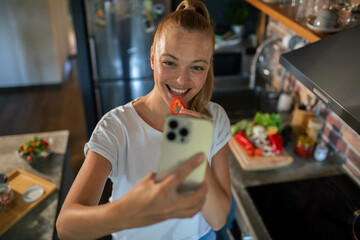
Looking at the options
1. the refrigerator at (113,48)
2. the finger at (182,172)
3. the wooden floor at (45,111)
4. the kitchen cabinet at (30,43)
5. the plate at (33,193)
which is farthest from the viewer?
the kitchen cabinet at (30,43)

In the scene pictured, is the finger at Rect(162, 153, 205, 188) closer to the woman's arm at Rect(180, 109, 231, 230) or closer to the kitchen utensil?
the woman's arm at Rect(180, 109, 231, 230)

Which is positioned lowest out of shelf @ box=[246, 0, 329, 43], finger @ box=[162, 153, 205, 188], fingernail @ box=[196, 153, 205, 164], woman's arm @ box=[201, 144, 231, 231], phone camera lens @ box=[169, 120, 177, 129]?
woman's arm @ box=[201, 144, 231, 231]

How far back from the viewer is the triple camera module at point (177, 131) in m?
0.49

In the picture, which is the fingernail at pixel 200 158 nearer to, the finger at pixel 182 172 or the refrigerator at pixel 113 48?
the finger at pixel 182 172

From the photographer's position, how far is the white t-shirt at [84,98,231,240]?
33.9 inches

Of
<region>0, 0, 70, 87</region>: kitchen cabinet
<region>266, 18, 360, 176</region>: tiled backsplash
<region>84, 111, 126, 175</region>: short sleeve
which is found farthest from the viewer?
<region>0, 0, 70, 87</region>: kitchen cabinet

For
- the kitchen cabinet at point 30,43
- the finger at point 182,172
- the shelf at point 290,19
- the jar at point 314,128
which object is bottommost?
the kitchen cabinet at point 30,43

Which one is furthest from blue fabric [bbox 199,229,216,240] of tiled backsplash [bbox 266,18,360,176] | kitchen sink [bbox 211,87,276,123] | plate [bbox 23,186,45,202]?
kitchen sink [bbox 211,87,276,123]

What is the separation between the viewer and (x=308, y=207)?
139 centimetres

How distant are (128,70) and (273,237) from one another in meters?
2.10

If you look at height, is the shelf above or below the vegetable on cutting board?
above

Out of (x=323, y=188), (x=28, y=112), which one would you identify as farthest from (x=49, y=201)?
(x=28, y=112)

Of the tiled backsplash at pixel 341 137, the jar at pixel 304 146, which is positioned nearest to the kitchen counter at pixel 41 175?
the jar at pixel 304 146

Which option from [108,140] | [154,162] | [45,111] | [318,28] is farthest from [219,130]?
[45,111]
